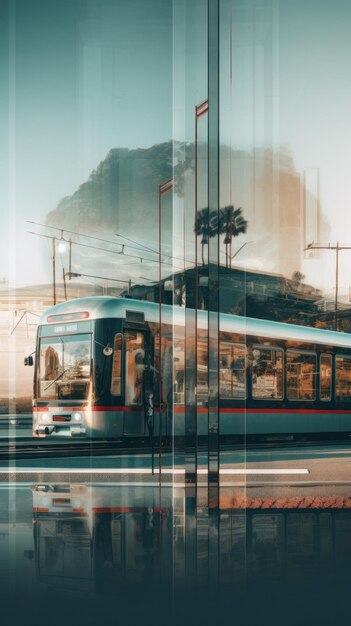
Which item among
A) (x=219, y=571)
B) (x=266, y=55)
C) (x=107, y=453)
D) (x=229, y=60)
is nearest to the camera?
(x=219, y=571)

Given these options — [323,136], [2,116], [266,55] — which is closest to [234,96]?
[266,55]

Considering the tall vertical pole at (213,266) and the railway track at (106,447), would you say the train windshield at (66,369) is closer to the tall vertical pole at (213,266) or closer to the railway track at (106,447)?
the railway track at (106,447)

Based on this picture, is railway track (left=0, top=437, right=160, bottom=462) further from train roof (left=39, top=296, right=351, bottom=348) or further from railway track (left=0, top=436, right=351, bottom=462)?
train roof (left=39, top=296, right=351, bottom=348)

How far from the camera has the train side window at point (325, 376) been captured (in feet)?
54.4

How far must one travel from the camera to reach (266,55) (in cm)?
1165

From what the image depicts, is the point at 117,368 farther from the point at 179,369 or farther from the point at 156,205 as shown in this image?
the point at 179,369

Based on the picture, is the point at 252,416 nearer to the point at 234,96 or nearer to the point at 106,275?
the point at 106,275

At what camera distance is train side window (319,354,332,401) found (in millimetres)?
16594

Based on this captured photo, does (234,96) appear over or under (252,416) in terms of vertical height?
over

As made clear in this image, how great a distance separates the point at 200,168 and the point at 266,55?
425 cm

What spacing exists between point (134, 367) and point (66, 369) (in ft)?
3.65

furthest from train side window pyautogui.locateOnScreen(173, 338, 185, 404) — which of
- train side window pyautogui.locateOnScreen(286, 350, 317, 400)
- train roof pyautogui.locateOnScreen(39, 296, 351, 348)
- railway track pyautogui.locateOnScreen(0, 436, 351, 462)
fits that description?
train side window pyautogui.locateOnScreen(286, 350, 317, 400)

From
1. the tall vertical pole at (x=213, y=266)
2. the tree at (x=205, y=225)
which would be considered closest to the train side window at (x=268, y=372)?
the tree at (x=205, y=225)

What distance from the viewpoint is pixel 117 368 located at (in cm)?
1362
